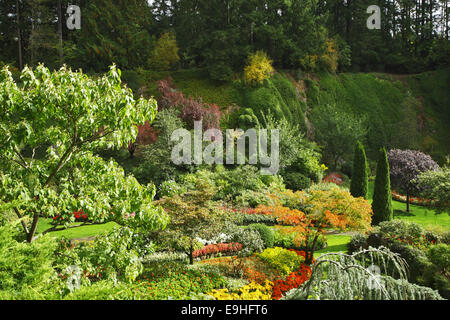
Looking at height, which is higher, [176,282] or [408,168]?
→ [408,168]

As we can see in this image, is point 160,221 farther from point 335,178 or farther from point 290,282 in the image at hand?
point 335,178

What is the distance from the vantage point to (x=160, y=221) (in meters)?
4.92

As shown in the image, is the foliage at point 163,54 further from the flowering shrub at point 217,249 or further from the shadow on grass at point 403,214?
the shadow on grass at point 403,214

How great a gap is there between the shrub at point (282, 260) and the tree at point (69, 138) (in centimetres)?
535

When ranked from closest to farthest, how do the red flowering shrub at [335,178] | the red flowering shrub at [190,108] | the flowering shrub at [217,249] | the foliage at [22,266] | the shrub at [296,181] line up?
the foliage at [22,266] < the flowering shrub at [217,249] < the shrub at [296,181] < the red flowering shrub at [190,108] < the red flowering shrub at [335,178]

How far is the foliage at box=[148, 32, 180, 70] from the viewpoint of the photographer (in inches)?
1045

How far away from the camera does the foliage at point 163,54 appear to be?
1045 inches

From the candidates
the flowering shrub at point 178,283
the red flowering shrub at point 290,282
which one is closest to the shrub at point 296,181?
the red flowering shrub at point 290,282

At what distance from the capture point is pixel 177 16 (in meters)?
33.3

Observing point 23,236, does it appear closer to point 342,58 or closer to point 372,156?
→ point 372,156

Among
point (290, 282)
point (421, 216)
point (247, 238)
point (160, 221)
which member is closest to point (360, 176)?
point (421, 216)

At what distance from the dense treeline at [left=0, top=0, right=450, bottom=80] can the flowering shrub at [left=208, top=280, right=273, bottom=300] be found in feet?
69.2

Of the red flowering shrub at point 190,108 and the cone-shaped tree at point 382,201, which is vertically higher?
the red flowering shrub at point 190,108

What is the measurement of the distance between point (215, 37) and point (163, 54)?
485cm
